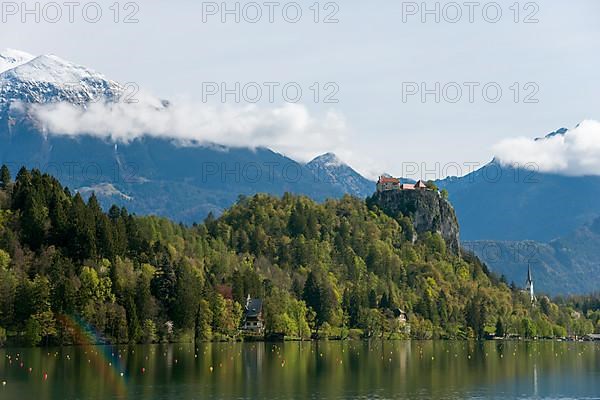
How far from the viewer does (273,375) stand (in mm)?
109812

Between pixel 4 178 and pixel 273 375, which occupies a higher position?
pixel 4 178

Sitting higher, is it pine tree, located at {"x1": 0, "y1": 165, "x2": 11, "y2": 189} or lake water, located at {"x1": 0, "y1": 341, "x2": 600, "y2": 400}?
pine tree, located at {"x1": 0, "y1": 165, "x2": 11, "y2": 189}

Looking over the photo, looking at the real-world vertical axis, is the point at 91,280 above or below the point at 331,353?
above

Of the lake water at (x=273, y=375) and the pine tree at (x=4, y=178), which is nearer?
the lake water at (x=273, y=375)

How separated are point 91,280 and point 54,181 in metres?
40.9

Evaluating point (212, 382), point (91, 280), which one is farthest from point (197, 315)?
point (212, 382)

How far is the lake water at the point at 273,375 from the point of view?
301 ft

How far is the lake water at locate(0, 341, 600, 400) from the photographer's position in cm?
9188

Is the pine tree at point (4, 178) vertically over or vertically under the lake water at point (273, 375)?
over

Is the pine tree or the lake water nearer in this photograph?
the lake water

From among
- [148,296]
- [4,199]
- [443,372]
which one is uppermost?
[4,199]

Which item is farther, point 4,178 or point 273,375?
point 4,178

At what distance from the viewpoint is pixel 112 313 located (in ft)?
506

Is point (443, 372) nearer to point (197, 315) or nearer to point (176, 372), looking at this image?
point (176, 372)
